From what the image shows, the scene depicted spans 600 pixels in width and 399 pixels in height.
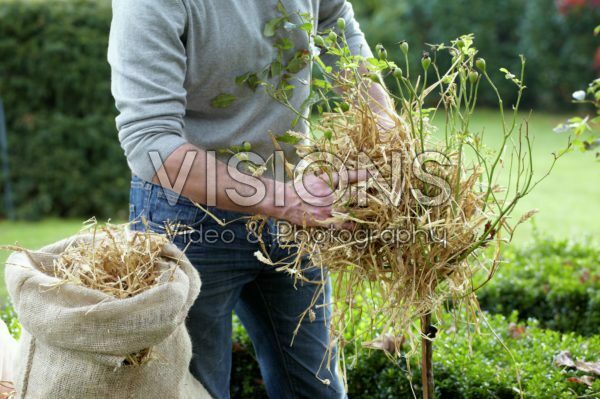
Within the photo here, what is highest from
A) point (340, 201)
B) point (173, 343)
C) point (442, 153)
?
point (442, 153)

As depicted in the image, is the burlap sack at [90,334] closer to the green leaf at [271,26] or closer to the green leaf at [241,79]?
the green leaf at [241,79]

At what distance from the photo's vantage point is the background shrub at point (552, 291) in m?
3.80

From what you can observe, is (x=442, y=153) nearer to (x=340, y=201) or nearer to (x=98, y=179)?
(x=340, y=201)

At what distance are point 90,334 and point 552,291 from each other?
2.61m

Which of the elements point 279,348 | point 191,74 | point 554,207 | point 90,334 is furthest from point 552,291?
point 554,207

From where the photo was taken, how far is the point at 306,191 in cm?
196

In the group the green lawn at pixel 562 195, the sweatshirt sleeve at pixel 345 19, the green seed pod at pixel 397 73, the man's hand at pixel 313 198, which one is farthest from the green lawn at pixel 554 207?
the green seed pod at pixel 397 73

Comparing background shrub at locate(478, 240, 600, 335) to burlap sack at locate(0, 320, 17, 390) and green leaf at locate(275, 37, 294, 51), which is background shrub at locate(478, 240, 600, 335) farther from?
burlap sack at locate(0, 320, 17, 390)

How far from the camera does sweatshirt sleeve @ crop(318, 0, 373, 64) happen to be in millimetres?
2594

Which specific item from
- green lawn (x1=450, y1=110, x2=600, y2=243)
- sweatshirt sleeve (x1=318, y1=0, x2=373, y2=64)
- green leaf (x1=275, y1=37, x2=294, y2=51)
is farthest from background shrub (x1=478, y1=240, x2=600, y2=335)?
green leaf (x1=275, y1=37, x2=294, y2=51)

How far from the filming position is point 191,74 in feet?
7.27

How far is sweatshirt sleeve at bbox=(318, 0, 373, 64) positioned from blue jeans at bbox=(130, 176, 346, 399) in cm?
68

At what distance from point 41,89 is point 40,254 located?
5.50m

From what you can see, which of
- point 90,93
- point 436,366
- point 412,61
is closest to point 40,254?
point 436,366
